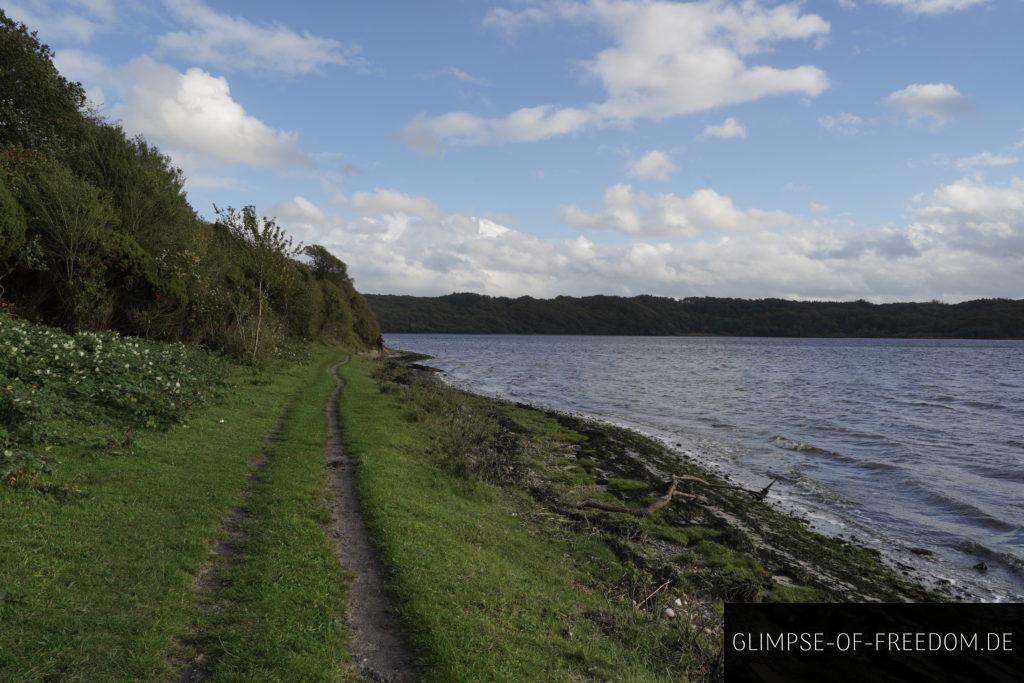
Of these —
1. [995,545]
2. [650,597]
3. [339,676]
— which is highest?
[339,676]

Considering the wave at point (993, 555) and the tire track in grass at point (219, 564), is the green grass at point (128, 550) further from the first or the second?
the wave at point (993, 555)

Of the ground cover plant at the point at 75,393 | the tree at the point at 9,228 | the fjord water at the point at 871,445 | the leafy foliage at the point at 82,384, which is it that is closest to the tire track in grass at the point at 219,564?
the ground cover plant at the point at 75,393

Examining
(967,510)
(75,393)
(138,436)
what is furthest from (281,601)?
(967,510)

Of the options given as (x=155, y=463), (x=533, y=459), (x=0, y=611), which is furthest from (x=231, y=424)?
(x=0, y=611)

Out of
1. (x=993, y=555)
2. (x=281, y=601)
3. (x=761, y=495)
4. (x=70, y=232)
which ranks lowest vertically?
(x=993, y=555)

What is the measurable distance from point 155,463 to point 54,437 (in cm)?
182

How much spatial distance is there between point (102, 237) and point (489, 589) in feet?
77.9

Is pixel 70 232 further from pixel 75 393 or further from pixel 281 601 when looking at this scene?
pixel 281 601

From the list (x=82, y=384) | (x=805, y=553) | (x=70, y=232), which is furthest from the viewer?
(x=70, y=232)

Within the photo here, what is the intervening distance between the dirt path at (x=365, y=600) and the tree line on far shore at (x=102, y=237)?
17614 mm

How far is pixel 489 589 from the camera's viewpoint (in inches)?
341

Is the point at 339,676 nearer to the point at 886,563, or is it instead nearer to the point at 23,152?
the point at 886,563

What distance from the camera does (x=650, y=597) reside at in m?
10.1

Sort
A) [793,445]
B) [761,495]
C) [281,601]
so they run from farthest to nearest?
1. [793,445]
2. [761,495]
3. [281,601]
